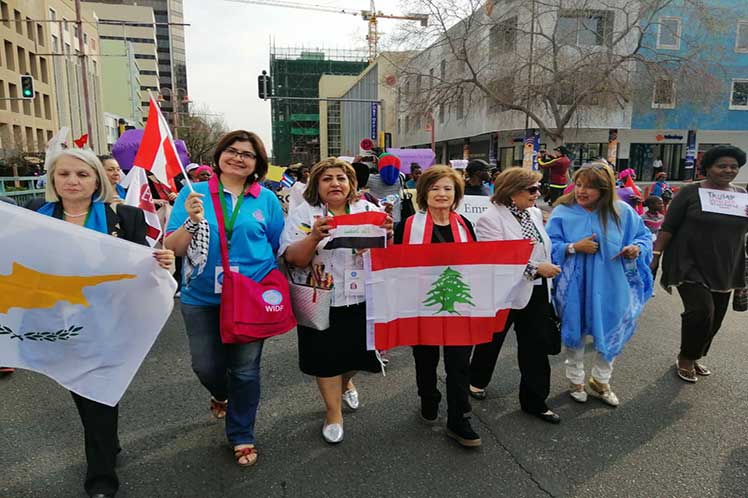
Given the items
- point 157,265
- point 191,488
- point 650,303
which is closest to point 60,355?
point 157,265

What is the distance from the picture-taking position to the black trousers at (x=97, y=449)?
267 centimetres

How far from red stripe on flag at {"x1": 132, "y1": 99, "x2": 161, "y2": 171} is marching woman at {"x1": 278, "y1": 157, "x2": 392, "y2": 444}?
2.89 ft

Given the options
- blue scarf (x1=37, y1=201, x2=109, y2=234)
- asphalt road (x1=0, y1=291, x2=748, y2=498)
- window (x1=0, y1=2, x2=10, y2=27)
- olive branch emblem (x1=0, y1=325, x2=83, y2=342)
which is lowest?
asphalt road (x1=0, y1=291, x2=748, y2=498)

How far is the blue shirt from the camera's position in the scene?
2.93 m

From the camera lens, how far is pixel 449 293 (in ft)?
10.8

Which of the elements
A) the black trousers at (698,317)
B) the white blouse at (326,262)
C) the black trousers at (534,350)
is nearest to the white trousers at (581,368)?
the black trousers at (534,350)

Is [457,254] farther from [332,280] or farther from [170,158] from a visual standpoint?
[170,158]

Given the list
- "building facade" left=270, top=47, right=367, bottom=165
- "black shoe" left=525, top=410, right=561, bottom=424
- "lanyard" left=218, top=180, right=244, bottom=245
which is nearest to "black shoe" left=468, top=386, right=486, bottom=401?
"black shoe" left=525, top=410, right=561, bottom=424

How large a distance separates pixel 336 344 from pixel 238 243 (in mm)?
880

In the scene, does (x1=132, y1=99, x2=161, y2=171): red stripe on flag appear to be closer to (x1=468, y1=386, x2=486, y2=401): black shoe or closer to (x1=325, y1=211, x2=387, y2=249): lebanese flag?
(x1=325, y1=211, x2=387, y2=249): lebanese flag

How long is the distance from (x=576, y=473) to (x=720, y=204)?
2.55 meters

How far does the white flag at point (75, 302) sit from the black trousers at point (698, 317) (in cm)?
399

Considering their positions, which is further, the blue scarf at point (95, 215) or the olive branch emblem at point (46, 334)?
the blue scarf at point (95, 215)

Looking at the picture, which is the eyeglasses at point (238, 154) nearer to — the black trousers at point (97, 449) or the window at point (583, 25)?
the black trousers at point (97, 449)
